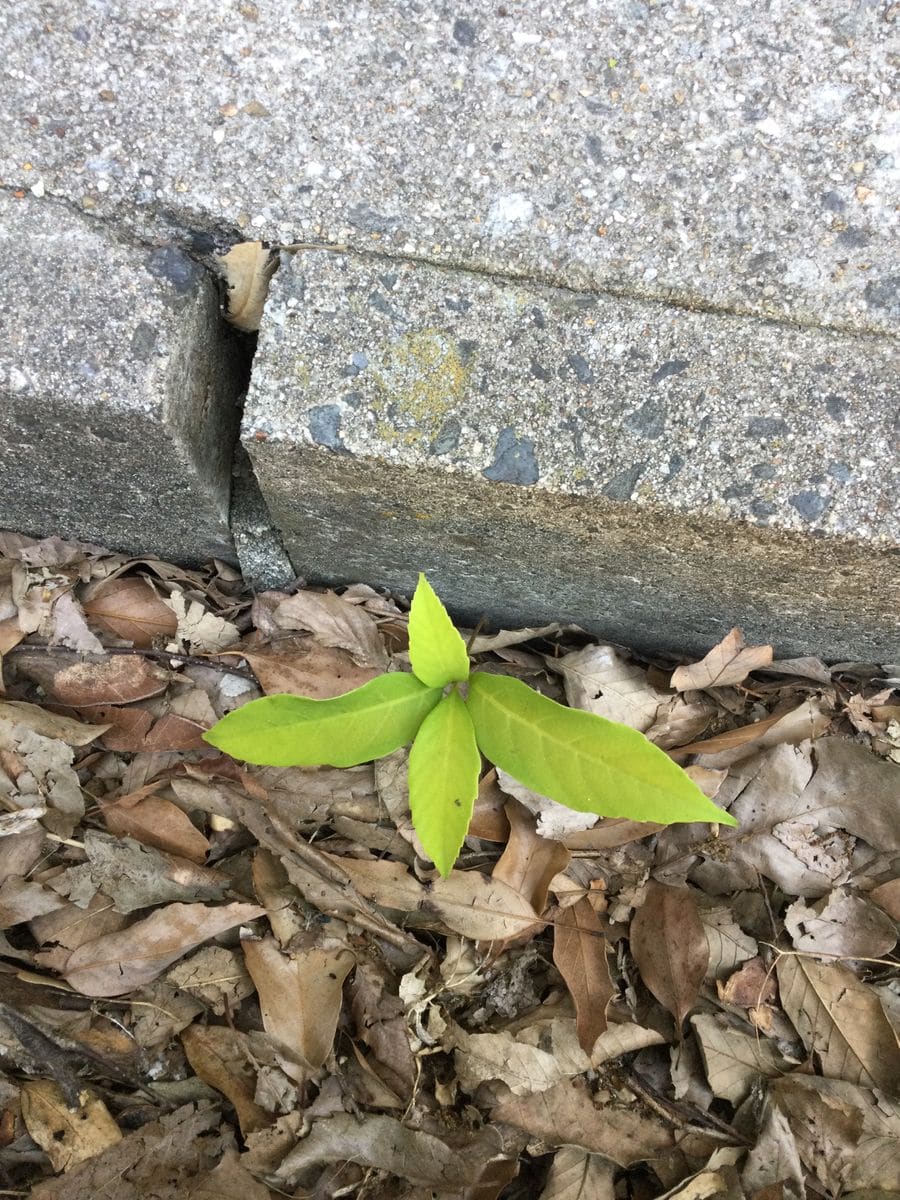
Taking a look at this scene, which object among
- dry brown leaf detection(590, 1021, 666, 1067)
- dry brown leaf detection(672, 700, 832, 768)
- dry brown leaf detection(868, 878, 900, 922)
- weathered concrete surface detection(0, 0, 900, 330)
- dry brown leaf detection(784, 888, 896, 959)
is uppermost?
weathered concrete surface detection(0, 0, 900, 330)

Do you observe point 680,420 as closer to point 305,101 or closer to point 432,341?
point 432,341

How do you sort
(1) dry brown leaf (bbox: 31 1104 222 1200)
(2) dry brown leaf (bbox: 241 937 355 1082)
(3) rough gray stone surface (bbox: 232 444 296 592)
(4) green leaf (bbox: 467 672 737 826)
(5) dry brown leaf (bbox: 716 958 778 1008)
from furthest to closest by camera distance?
(3) rough gray stone surface (bbox: 232 444 296 592) < (5) dry brown leaf (bbox: 716 958 778 1008) < (2) dry brown leaf (bbox: 241 937 355 1082) < (1) dry brown leaf (bbox: 31 1104 222 1200) < (4) green leaf (bbox: 467 672 737 826)

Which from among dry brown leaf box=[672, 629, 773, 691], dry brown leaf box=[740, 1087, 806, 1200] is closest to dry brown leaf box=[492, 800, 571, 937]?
dry brown leaf box=[672, 629, 773, 691]

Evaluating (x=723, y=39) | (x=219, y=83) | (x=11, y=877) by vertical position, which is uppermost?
(x=723, y=39)

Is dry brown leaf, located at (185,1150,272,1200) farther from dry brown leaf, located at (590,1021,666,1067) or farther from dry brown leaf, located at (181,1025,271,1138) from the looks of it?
dry brown leaf, located at (590,1021,666,1067)

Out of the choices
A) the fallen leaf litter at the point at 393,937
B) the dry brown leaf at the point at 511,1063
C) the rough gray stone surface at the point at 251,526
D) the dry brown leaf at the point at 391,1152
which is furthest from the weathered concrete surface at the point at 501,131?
the dry brown leaf at the point at 391,1152

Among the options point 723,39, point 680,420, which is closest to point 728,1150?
point 680,420

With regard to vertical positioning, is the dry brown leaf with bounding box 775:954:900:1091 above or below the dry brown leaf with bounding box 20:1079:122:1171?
above
